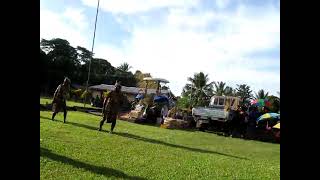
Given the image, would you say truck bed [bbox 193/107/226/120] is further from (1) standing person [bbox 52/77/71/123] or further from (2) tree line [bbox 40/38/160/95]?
(2) tree line [bbox 40/38/160/95]

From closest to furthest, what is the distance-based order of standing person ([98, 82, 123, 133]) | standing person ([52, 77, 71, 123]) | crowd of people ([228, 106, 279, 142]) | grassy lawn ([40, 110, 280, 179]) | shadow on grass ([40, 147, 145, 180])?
shadow on grass ([40, 147, 145, 180]) < grassy lawn ([40, 110, 280, 179]) < standing person ([98, 82, 123, 133]) < standing person ([52, 77, 71, 123]) < crowd of people ([228, 106, 279, 142])

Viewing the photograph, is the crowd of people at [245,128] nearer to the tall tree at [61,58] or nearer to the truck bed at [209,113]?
the truck bed at [209,113]

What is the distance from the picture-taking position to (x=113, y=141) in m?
13.2

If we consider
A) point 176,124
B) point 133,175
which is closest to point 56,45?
point 176,124

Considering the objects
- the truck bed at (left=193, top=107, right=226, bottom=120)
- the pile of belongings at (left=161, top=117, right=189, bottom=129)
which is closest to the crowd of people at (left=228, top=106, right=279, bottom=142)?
A: the truck bed at (left=193, top=107, right=226, bottom=120)

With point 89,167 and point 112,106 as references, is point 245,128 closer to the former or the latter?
point 112,106

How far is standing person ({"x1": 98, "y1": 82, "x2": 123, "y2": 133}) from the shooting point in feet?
52.4

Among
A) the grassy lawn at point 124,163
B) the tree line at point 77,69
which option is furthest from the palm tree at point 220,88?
the grassy lawn at point 124,163

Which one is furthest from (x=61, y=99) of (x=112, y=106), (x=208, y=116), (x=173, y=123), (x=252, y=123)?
(x=252, y=123)

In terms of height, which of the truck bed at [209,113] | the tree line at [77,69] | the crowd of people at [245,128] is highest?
the tree line at [77,69]

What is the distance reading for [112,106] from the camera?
16.0m

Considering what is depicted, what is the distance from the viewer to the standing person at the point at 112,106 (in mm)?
15961
